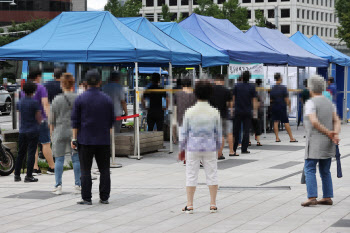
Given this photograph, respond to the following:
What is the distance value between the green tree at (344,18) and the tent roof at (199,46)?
4194 centimetres

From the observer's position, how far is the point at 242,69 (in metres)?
22.5

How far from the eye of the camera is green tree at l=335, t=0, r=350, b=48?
59787mm

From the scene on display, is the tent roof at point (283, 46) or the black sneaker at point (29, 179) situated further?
the tent roof at point (283, 46)

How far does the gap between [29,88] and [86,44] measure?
11.7 ft

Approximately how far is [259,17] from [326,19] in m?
71.1

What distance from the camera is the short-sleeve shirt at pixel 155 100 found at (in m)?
17.5

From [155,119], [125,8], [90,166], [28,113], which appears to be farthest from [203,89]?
[125,8]

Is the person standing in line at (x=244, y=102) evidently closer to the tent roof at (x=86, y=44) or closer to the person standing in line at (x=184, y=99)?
the tent roof at (x=86, y=44)

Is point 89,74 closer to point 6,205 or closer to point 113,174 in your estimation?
point 6,205

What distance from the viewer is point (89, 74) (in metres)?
9.52

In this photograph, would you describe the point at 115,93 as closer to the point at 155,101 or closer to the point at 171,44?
the point at 155,101

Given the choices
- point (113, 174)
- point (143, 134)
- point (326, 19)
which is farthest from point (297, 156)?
point (326, 19)

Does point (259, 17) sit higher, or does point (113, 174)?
point (259, 17)

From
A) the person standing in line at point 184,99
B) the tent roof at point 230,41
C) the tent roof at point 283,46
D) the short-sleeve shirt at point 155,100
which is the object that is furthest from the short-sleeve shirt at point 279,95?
the person standing in line at point 184,99
